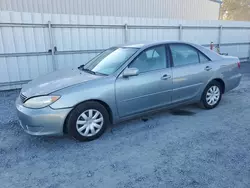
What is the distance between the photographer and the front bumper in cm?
294

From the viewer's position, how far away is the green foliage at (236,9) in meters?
30.8

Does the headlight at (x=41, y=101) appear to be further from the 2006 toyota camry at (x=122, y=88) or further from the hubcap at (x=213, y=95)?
the hubcap at (x=213, y=95)

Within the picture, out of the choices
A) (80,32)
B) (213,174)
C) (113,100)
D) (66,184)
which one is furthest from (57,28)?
(213,174)

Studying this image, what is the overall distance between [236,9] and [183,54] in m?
33.5

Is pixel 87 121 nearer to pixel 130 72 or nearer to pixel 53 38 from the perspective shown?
pixel 130 72

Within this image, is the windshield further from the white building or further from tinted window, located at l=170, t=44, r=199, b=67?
the white building

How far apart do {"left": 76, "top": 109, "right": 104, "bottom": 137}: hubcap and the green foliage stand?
3476 cm

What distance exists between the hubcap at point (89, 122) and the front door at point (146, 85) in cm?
38

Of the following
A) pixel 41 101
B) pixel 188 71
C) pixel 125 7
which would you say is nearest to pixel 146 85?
pixel 188 71

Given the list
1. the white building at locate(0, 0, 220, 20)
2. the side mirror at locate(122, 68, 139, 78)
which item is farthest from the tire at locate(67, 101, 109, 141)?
the white building at locate(0, 0, 220, 20)

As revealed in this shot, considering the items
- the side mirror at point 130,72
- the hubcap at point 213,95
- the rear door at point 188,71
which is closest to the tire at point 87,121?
the side mirror at point 130,72

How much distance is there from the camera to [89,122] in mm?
3271

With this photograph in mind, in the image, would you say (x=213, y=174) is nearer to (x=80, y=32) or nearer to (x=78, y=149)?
(x=78, y=149)

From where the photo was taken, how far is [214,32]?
10.5 m
